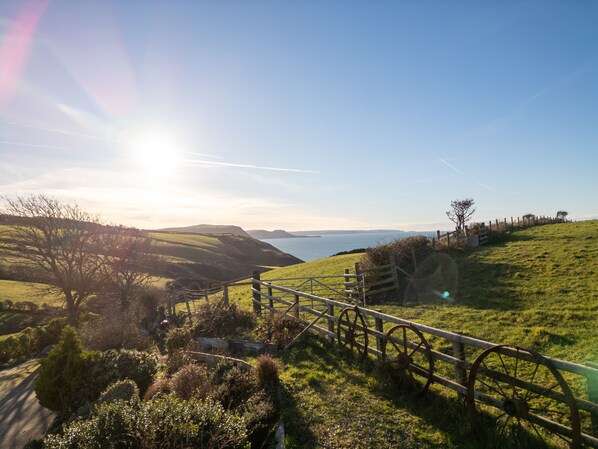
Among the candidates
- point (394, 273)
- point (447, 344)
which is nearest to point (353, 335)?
point (447, 344)

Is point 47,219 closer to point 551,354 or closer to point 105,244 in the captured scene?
point 105,244

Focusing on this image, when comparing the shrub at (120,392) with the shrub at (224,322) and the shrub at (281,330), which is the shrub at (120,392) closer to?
the shrub at (281,330)

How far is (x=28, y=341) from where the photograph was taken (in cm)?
1970

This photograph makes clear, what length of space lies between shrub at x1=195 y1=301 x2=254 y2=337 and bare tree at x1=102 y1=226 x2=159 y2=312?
43.5 feet

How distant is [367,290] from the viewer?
19.2 metres

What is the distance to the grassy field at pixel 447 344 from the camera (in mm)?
6105

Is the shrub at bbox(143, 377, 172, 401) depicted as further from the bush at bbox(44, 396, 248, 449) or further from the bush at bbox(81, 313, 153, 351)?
the bush at bbox(81, 313, 153, 351)

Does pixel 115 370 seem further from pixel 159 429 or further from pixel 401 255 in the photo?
pixel 401 255

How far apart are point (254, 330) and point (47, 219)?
2088cm

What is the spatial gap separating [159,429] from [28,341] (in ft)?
68.2

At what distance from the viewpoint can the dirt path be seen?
951 cm

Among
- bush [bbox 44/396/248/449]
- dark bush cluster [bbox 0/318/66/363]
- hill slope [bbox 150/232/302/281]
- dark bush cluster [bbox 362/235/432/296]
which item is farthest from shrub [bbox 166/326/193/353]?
hill slope [bbox 150/232/302/281]

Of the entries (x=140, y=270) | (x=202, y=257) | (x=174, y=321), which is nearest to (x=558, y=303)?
(x=174, y=321)

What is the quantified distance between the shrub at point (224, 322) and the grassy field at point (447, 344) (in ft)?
14.4
